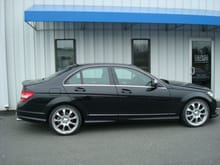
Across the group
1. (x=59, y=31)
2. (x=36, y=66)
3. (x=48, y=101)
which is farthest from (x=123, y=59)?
(x=48, y=101)

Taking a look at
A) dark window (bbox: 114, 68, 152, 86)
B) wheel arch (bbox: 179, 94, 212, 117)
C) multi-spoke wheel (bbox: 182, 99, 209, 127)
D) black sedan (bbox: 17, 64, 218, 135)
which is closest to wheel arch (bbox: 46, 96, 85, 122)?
black sedan (bbox: 17, 64, 218, 135)

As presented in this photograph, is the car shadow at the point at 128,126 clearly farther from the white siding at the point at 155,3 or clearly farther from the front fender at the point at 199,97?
the white siding at the point at 155,3

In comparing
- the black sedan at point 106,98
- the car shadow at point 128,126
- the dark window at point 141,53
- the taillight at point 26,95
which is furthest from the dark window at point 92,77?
the dark window at point 141,53

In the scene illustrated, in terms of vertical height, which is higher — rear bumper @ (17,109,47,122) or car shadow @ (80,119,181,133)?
rear bumper @ (17,109,47,122)

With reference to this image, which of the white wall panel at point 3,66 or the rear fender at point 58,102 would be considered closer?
the rear fender at point 58,102

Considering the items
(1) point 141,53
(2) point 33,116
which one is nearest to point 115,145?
(2) point 33,116

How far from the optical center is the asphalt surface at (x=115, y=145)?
3.85m

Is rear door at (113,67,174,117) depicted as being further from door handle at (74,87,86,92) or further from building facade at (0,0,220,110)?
building facade at (0,0,220,110)

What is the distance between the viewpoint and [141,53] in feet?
27.3

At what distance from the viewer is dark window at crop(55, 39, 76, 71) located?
25.7 ft

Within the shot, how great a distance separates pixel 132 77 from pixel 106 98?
32.9 inches

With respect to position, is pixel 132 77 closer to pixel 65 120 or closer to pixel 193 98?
pixel 193 98

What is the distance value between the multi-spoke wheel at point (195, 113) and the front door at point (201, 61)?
3284 millimetres

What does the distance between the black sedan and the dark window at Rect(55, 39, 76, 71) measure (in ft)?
8.51
